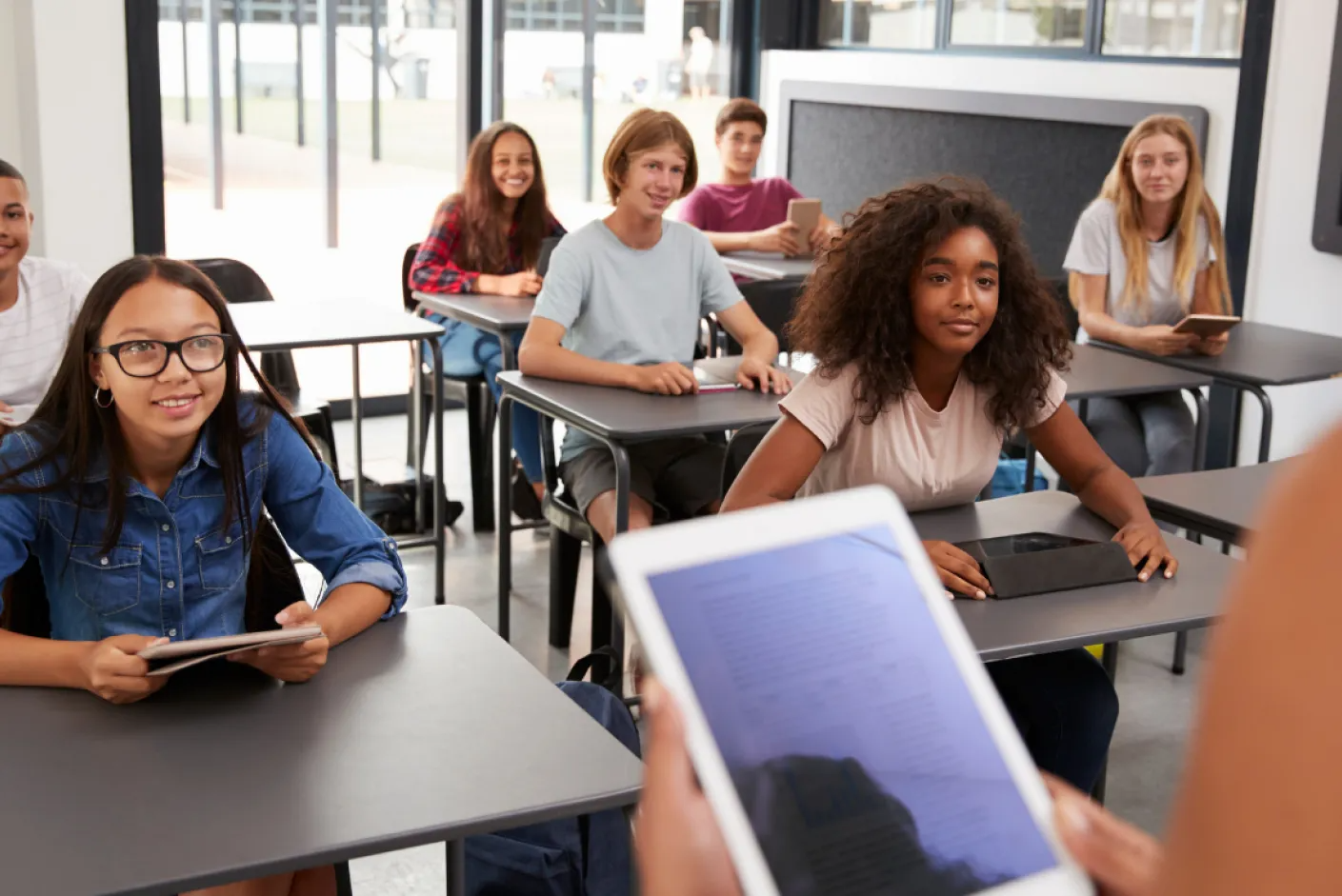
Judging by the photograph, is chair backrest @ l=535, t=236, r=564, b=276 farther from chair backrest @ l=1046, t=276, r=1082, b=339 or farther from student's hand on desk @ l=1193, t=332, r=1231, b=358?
student's hand on desk @ l=1193, t=332, r=1231, b=358

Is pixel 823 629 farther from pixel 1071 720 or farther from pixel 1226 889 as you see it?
pixel 1071 720

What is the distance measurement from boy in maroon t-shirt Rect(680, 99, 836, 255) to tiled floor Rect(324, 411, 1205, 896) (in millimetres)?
1263

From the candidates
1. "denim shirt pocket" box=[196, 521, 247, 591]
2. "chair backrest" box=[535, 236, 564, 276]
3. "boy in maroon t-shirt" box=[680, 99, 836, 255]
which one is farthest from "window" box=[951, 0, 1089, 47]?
"denim shirt pocket" box=[196, 521, 247, 591]

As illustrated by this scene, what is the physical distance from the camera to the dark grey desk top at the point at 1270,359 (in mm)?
3561

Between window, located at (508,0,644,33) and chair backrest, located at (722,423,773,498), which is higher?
window, located at (508,0,644,33)

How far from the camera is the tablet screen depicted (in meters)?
0.67

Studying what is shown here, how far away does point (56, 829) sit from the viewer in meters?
1.34

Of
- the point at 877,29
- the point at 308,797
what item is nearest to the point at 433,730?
the point at 308,797

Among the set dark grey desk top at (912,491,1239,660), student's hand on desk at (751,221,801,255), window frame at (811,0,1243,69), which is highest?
window frame at (811,0,1243,69)

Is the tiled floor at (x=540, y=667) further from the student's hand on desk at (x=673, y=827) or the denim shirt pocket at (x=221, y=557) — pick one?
the student's hand on desk at (x=673, y=827)

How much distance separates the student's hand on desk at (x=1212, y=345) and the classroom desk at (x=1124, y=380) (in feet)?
0.41

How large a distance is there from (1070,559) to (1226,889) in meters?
1.87

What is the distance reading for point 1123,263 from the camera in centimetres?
401

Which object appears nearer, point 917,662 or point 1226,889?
point 1226,889
